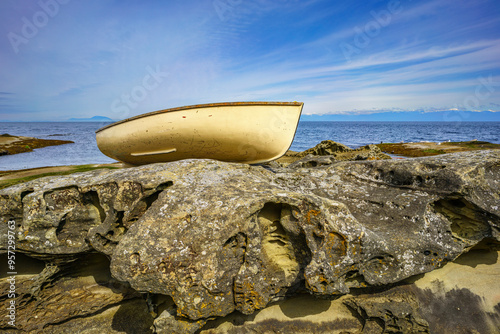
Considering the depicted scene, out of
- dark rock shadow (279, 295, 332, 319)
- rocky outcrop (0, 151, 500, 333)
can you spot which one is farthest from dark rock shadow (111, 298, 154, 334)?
dark rock shadow (279, 295, 332, 319)

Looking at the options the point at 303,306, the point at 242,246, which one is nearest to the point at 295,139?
the point at 303,306

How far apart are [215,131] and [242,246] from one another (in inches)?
117

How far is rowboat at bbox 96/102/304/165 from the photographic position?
5344mm

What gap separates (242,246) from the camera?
3119mm

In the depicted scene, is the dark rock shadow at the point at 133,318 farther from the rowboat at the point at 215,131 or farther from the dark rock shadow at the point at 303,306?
the rowboat at the point at 215,131

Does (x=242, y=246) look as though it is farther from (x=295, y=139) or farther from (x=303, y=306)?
(x=295, y=139)

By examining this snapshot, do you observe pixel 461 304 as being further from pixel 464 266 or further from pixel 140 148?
pixel 140 148

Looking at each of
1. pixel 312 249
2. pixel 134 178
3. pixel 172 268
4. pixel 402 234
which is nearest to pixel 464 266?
pixel 402 234

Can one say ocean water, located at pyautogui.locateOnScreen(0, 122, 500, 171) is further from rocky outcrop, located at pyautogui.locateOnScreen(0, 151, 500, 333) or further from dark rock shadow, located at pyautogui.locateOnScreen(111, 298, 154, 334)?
dark rock shadow, located at pyautogui.locateOnScreen(111, 298, 154, 334)

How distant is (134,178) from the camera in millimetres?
3793

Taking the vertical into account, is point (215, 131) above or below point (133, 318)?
above

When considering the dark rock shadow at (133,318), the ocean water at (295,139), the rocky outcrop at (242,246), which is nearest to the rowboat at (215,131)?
the rocky outcrop at (242,246)

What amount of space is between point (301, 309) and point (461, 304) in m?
2.29

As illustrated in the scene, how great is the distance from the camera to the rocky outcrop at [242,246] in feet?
9.70
